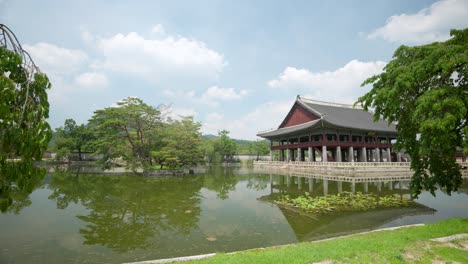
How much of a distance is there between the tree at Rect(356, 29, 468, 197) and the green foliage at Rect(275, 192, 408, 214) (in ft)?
11.9

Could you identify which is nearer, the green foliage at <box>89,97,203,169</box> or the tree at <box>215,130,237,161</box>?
the green foliage at <box>89,97,203,169</box>

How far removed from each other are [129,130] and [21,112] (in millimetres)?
29464

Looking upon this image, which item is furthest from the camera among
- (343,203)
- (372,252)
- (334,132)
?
(334,132)

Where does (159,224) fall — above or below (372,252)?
below

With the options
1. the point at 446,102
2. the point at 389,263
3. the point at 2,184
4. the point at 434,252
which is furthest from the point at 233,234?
the point at 446,102

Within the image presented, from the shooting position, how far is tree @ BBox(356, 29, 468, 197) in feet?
19.9

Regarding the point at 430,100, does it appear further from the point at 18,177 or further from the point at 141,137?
the point at 141,137

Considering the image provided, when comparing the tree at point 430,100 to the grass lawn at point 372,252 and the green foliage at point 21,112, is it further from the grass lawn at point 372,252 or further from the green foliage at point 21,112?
the green foliage at point 21,112

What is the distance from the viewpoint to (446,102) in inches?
233

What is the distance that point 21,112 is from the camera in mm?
2965

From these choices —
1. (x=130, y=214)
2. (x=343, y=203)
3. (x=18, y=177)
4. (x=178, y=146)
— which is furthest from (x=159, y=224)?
(x=178, y=146)

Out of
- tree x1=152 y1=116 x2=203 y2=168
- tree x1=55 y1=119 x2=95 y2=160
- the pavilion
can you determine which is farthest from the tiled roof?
tree x1=55 y1=119 x2=95 y2=160

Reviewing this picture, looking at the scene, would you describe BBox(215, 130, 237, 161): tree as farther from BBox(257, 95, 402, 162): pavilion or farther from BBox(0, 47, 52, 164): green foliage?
BBox(0, 47, 52, 164): green foliage

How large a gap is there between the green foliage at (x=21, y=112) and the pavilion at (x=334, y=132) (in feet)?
97.8
